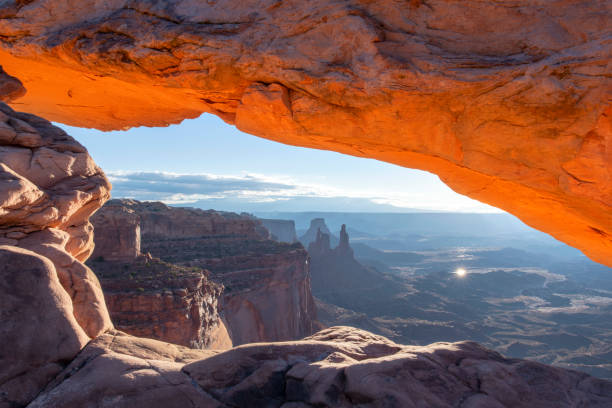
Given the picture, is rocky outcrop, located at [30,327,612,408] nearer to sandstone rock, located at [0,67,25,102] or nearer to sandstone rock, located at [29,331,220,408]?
sandstone rock, located at [29,331,220,408]

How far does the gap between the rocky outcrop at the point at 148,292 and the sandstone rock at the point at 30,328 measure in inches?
716

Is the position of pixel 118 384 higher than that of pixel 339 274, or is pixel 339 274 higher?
pixel 118 384

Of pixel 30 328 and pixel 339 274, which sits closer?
pixel 30 328

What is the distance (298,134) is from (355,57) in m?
2.10

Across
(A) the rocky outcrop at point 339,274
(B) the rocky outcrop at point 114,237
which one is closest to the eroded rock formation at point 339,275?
(A) the rocky outcrop at point 339,274

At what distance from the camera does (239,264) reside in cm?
3912

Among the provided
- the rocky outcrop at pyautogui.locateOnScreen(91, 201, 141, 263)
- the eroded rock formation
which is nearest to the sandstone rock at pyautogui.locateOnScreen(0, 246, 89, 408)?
the rocky outcrop at pyautogui.locateOnScreen(91, 201, 141, 263)

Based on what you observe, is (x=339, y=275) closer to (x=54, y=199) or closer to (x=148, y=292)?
(x=148, y=292)

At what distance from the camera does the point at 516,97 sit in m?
6.31

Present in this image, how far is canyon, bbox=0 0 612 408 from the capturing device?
4512 mm

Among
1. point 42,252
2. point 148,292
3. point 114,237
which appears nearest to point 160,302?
point 148,292

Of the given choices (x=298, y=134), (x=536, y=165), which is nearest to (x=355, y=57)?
(x=298, y=134)

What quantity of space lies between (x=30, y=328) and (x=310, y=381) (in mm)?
3648

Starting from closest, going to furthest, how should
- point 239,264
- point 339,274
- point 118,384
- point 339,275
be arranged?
point 118,384 < point 239,264 < point 339,275 < point 339,274
